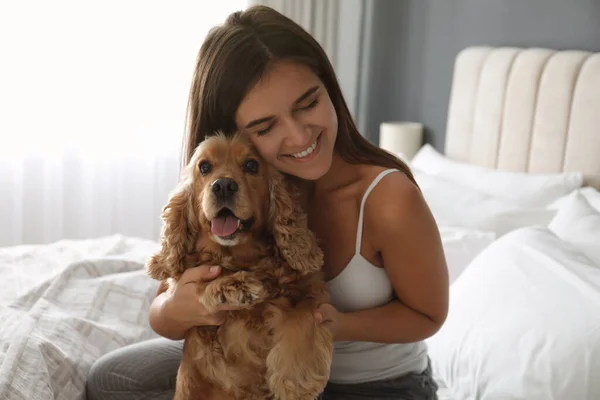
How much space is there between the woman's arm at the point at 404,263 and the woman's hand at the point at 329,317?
0.18 ft

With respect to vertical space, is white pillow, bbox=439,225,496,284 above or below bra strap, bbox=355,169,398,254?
below

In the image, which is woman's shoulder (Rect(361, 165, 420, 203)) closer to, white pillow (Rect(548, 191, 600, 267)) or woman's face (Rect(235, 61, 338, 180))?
woman's face (Rect(235, 61, 338, 180))

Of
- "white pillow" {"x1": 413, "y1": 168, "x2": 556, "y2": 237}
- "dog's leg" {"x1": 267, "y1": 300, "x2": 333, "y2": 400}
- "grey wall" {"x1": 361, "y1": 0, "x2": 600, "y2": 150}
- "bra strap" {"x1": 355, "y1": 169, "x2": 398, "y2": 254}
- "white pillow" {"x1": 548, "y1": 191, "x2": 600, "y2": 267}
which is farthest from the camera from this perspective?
"grey wall" {"x1": 361, "y1": 0, "x2": 600, "y2": 150}

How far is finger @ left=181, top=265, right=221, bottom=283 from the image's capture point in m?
1.41

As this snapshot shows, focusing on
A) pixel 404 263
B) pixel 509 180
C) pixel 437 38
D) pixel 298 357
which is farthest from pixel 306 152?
pixel 437 38


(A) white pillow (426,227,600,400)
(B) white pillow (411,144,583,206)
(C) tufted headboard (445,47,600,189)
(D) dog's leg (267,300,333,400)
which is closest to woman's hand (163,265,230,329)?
(D) dog's leg (267,300,333,400)

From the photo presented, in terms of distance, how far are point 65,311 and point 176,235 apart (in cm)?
66

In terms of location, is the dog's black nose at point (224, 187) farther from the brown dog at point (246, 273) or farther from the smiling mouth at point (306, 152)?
the smiling mouth at point (306, 152)

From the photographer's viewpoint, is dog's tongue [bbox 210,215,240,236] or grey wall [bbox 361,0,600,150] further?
grey wall [bbox 361,0,600,150]

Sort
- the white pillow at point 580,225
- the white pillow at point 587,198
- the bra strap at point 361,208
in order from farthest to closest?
the white pillow at point 587,198 < the white pillow at point 580,225 < the bra strap at point 361,208

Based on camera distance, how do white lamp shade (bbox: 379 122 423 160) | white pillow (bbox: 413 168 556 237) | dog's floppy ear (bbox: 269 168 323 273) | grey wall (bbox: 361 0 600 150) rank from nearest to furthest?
dog's floppy ear (bbox: 269 168 323 273)
white pillow (bbox: 413 168 556 237)
grey wall (bbox: 361 0 600 150)
white lamp shade (bbox: 379 122 423 160)

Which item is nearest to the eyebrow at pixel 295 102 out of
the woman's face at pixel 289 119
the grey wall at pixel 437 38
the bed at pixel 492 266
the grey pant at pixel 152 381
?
the woman's face at pixel 289 119

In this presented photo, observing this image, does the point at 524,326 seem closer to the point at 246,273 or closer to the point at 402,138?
the point at 246,273

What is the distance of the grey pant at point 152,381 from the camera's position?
1561 mm
